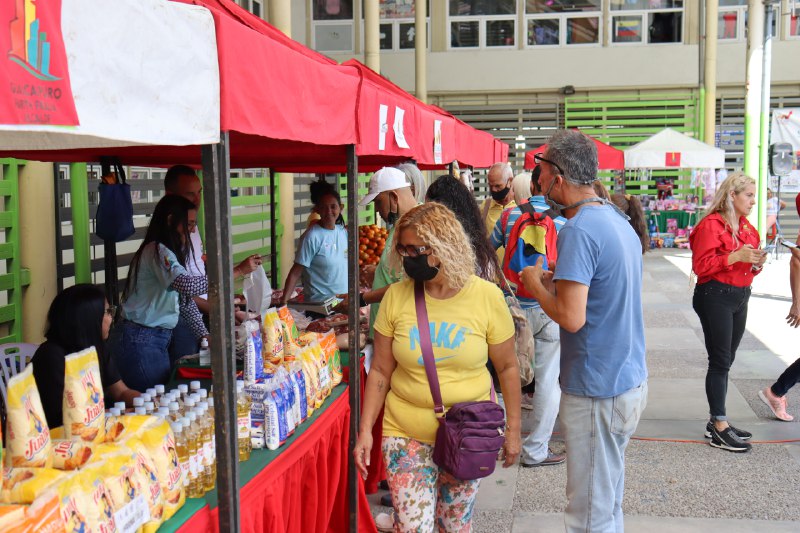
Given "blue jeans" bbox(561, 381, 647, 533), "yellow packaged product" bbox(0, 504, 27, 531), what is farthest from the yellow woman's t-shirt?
"yellow packaged product" bbox(0, 504, 27, 531)

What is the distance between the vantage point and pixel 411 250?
→ 307cm

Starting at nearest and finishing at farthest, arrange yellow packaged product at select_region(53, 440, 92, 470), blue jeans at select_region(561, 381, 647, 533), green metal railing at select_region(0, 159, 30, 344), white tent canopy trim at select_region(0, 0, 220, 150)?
1. white tent canopy trim at select_region(0, 0, 220, 150)
2. yellow packaged product at select_region(53, 440, 92, 470)
3. blue jeans at select_region(561, 381, 647, 533)
4. green metal railing at select_region(0, 159, 30, 344)

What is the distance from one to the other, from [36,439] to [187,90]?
984 millimetres

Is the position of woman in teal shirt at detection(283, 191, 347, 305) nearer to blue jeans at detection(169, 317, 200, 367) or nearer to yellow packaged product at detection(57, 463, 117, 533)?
blue jeans at detection(169, 317, 200, 367)

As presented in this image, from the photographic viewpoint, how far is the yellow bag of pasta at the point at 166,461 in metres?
2.42

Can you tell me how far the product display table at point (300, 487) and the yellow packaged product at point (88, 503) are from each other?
0.35 m

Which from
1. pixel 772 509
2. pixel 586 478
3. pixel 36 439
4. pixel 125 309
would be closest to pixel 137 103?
pixel 36 439

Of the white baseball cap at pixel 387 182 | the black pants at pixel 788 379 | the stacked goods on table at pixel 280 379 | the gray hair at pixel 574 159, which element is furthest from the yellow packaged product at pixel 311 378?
the black pants at pixel 788 379

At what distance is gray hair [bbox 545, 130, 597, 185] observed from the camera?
3209 mm

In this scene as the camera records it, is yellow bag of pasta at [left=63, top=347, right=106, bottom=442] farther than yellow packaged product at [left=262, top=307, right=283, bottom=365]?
No

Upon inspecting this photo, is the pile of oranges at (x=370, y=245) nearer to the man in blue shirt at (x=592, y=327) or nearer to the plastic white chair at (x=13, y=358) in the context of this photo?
the plastic white chair at (x=13, y=358)

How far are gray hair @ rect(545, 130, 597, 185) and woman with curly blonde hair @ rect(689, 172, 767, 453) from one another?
8.40ft

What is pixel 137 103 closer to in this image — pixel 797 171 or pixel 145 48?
pixel 145 48

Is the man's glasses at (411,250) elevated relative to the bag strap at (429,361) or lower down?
elevated
